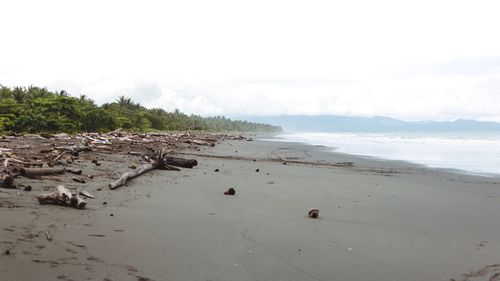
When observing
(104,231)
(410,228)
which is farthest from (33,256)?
(410,228)

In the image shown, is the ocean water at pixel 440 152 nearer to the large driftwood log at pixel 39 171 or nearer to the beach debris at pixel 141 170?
the beach debris at pixel 141 170

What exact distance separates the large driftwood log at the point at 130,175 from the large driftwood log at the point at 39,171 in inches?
56.4

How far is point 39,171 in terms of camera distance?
8.07 m

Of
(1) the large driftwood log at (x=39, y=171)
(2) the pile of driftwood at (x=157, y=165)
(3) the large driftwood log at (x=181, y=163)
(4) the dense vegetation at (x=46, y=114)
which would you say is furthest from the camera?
(4) the dense vegetation at (x=46, y=114)

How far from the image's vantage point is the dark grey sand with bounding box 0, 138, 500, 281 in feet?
13.0

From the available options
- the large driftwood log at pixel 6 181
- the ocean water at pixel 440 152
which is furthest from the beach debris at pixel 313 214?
the ocean water at pixel 440 152

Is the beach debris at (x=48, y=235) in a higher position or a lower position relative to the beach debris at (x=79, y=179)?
lower

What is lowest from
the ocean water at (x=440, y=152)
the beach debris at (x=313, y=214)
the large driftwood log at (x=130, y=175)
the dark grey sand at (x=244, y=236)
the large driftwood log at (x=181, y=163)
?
the dark grey sand at (x=244, y=236)

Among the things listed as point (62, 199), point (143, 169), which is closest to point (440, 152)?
point (143, 169)

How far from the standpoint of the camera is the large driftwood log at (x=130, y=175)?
26.4ft

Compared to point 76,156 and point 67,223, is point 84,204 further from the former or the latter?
point 76,156

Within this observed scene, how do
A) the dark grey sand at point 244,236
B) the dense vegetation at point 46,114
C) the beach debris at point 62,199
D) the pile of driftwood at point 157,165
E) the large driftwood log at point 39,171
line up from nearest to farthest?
the dark grey sand at point 244,236
the beach debris at point 62,199
the large driftwood log at point 39,171
the pile of driftwood at point 157,165
the dense vegetation at point 46,114

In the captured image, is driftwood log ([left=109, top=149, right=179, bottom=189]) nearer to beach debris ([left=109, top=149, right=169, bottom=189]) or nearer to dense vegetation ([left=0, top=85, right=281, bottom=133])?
beach debris ([left=109, top=149, right=169, bottom=189])

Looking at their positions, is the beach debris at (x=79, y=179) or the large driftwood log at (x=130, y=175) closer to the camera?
the large driftwood log at (x=130, y=175)
